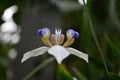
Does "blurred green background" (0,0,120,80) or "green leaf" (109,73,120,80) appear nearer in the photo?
"green leaf" (109,73,120,80)

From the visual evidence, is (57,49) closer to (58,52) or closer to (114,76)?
(58,52)

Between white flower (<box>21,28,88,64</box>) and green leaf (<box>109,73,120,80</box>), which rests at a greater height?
white flower (<box>21,28,88,64</box>)

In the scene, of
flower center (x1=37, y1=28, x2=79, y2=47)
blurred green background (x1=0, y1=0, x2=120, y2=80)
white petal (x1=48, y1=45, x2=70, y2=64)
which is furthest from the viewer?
blurred green background (x1=0, y1=0, x2=120, y2=80)

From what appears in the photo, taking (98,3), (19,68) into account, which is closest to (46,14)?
(19,68)

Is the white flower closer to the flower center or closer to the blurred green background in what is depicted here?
the flower center

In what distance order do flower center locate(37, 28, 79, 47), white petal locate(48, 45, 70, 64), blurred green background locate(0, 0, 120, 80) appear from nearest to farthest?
white petal locate(48, 45, 70, 64) < flower center locate(37, 28, 79, 47) < blurred green background locate(0, 0, 120, 80)

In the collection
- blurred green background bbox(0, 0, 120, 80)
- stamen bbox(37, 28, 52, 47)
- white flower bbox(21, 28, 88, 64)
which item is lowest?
blurred green background bbox(0, 0, 120, 80)

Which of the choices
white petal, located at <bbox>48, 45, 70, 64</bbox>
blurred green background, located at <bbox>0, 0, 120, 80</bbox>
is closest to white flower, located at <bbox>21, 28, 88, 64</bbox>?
white petal, located at <bbox>48, 45, 70, 64</bbox>

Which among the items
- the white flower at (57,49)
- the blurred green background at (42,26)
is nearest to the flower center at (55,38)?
the white flower at (57,49)

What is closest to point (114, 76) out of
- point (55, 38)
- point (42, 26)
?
point (55, 38)
